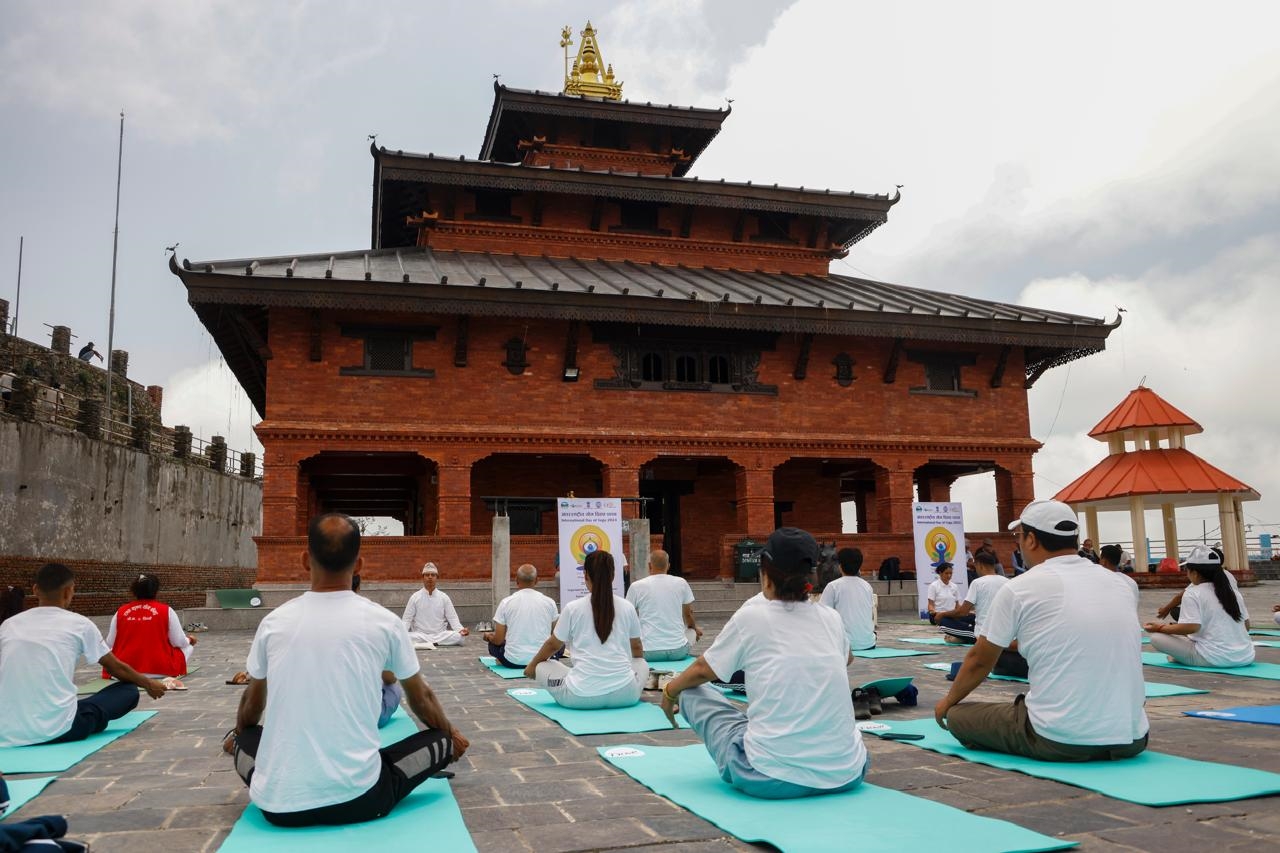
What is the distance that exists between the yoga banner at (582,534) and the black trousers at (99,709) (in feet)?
30.0

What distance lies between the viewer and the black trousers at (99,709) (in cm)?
664

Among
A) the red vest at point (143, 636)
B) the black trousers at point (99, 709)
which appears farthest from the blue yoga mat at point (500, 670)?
the black trousers at point (99, 709)

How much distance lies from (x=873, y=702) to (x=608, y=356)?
49.2 feet

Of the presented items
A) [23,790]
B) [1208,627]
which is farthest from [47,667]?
[1208,627]

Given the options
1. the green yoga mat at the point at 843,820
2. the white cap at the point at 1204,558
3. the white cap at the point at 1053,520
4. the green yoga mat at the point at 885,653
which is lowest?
the green yoga mat at the point at 885,653

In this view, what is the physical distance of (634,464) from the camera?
21.2 meters

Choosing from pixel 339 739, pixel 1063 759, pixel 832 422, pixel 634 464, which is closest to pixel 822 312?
pixel 832 422

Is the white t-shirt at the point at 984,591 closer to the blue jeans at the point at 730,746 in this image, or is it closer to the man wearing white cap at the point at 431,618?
the blue jeans at the point at 730,746

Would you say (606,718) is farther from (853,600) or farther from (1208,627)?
(1208,627)

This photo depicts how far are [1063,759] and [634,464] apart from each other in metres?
16.1

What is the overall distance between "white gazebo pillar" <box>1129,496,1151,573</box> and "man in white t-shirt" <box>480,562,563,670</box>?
21409mm

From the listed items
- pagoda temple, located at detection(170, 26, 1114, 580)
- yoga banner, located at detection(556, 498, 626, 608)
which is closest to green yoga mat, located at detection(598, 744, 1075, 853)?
yoga banner, located at detection(556, 498, 626, 608)

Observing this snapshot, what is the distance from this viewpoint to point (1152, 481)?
86.8 feet

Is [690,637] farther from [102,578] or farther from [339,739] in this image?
[102,578]
